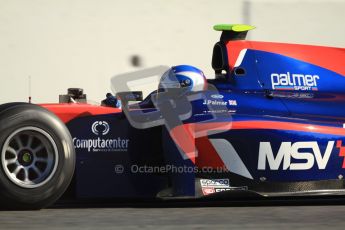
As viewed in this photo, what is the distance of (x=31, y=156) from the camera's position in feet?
19.3

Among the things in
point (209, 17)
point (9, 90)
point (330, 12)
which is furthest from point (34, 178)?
point (330, 12)

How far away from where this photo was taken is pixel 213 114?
627cm

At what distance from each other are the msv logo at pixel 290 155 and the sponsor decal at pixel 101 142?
111cm

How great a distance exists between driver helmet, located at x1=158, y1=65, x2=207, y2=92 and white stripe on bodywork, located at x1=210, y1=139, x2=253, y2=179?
0.63 metres

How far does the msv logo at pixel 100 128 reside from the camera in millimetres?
6219

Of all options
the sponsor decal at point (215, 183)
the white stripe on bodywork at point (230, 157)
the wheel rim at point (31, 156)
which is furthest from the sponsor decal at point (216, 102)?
the wheel rim at point (31, 156)

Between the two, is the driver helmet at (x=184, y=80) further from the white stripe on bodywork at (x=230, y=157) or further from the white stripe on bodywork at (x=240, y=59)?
the white stripe on bodywork at (x=230, y=157)

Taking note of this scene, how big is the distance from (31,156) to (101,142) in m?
0.61

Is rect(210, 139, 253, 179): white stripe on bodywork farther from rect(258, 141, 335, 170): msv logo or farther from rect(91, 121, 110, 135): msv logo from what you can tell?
rect(91, 121, 110, 135): msv logo

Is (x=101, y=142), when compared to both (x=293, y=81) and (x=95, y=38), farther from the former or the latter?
(x=95, y=38)

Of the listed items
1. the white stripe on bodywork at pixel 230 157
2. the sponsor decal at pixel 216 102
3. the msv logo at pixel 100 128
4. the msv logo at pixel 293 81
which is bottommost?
the white stripe on bodywork at pixel 230 157

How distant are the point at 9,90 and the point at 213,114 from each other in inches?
294

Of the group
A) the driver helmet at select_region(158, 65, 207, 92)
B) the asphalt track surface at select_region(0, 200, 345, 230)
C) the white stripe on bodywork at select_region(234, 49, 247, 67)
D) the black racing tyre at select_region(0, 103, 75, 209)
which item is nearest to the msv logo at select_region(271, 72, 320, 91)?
the white stripe on bodywork at select_region(234, 49, 247, 67)

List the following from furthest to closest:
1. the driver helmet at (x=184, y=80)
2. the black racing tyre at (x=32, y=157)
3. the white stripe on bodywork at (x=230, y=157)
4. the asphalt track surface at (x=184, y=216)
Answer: the driver helmet at (x=184, y=80)
the white stripe on bodywork at (x=230, y=157)
the black racing tyre at (x=32, y=157)
the asphalt track surface at (x=184, y=216)
